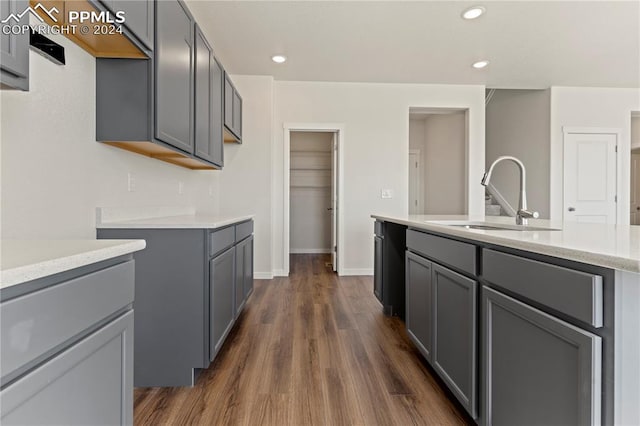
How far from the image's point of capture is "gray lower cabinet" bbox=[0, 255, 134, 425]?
1.94ft

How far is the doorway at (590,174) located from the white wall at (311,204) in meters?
3.86

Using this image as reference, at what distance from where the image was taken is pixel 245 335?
2480 millimetres

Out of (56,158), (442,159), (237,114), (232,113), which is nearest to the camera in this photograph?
(56,158)

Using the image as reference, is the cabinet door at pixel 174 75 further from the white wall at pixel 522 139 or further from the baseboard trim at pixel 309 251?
the white wall at pixel 522 139

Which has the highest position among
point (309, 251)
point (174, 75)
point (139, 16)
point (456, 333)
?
point (139, 16)

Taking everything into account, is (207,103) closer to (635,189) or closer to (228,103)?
(228,103)

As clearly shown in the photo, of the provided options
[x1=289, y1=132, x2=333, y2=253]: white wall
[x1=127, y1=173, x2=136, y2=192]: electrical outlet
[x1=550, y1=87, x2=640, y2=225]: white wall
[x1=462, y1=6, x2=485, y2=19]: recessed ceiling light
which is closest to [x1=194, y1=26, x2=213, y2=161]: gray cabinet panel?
[x1=127, y1=173, x2=136, y2=192]: electrical outlet

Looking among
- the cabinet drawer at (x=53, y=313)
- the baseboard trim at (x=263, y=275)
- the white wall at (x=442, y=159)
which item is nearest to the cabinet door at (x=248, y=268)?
the baseboard trim at (x=263, y=275)

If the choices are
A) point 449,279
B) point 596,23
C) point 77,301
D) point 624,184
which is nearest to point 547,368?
point 449,279

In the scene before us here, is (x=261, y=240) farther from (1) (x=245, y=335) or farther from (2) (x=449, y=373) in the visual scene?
(2) (x=449, y=373)

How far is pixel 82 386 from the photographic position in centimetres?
77

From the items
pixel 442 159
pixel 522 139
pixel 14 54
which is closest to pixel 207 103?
pixel 14 54

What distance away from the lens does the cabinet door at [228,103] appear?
3.21 meters

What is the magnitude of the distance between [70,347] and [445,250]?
1440 mm
